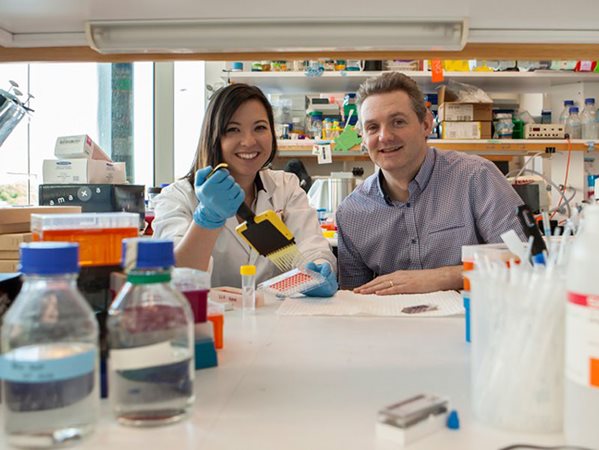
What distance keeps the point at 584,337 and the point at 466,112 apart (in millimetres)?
3165

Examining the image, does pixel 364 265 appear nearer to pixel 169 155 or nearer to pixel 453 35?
pixel 453 35

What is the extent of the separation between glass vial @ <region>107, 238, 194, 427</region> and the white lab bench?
0.08 ft

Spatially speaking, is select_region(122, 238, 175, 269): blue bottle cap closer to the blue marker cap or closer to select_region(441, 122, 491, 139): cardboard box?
the blue marker cap

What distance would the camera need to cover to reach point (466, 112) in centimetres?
346

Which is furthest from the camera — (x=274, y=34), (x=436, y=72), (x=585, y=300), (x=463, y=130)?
(x=463, y=130)

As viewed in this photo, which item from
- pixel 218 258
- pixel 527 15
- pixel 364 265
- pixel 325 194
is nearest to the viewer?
pixel 527 15

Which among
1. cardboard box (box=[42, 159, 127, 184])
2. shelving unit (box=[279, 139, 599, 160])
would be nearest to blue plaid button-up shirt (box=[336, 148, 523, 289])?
cardboard box (box=[42, 159, 127, 184])

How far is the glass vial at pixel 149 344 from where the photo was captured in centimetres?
58

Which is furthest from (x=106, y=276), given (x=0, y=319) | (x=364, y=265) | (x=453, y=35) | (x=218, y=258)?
(x=364, y=265)

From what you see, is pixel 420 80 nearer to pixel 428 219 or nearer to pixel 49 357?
pixel 428 219

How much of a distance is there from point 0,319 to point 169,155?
313 cm

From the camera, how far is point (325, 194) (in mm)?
3297

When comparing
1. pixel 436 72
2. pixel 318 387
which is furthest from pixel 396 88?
pixel 318 387

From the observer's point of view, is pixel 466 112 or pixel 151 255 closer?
pixel 151 255
